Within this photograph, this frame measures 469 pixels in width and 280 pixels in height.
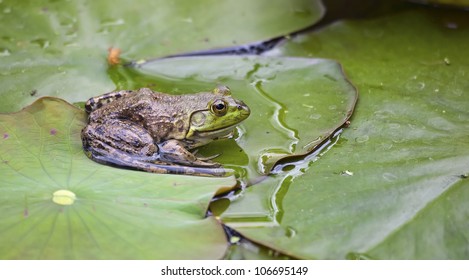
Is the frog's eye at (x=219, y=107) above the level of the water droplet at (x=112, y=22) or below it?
below

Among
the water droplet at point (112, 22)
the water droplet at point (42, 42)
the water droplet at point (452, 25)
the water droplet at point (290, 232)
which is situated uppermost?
the water droplet at point (112, 22)

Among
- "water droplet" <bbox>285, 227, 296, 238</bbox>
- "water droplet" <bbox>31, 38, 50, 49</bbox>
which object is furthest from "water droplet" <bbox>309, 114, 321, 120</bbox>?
"water droplet" <bbox>31, 38, 50, 49</bbox>

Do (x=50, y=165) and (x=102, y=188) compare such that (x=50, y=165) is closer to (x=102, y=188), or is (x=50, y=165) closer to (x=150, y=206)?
(x=102, y=188)

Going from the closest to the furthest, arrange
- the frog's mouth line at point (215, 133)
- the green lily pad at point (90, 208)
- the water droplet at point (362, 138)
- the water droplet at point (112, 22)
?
the green lily pad at point (90, 208) → the water droplet at point (362, 138) → the frog's mouth line at point (215, 133) → the water droplet at point (112, 22)

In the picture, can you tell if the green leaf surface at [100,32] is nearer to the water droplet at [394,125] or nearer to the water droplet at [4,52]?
the water droplet at [4,52]

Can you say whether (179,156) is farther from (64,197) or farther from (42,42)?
(42,42)

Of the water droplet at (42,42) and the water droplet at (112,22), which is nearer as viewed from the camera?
the water droplet at (42,42)

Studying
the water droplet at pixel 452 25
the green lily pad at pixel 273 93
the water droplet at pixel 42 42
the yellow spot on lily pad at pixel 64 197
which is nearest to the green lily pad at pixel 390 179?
the green lily pad at pixel 273 93
